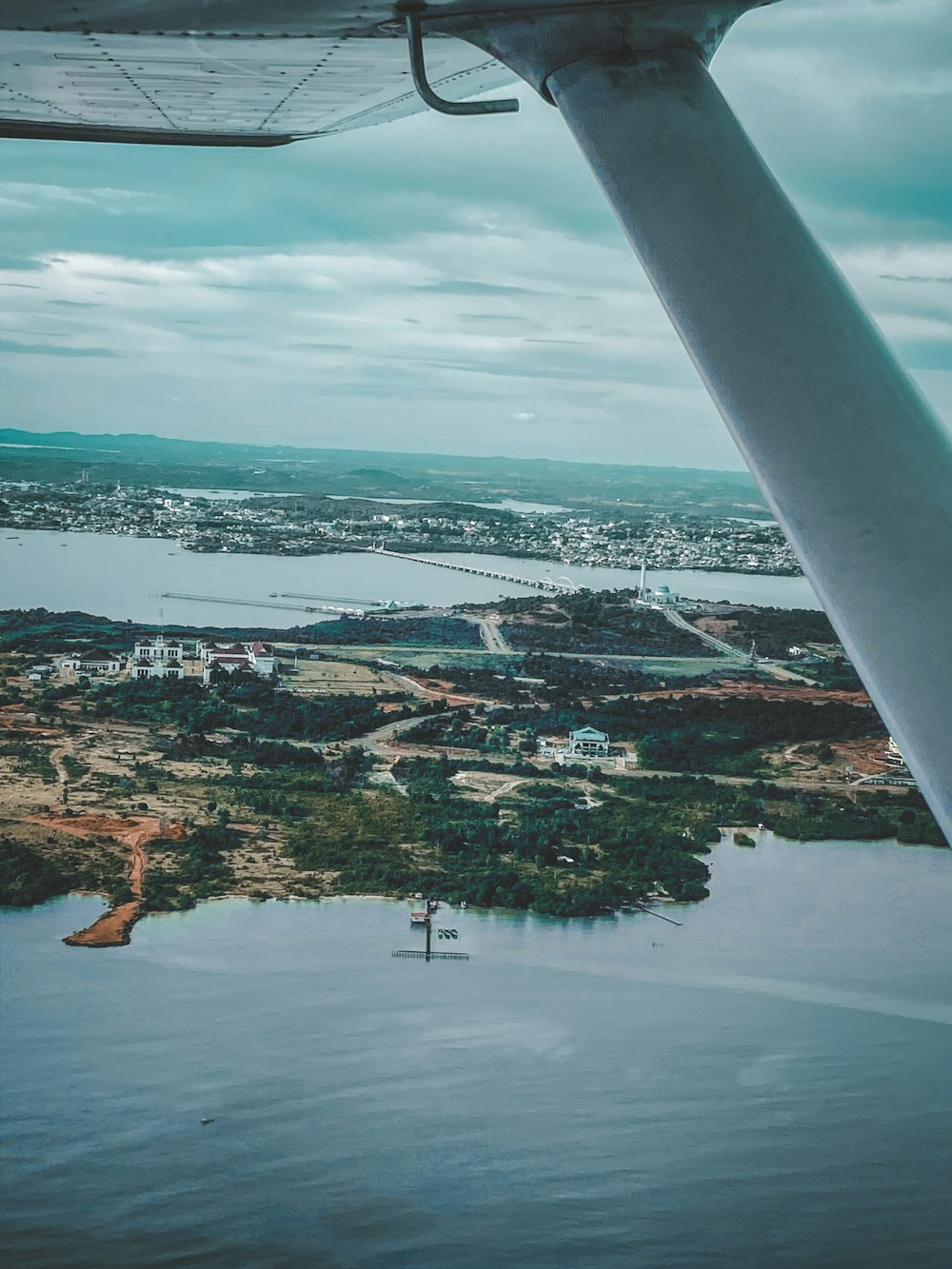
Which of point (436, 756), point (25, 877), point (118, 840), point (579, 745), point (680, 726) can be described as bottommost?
point (25, 877)

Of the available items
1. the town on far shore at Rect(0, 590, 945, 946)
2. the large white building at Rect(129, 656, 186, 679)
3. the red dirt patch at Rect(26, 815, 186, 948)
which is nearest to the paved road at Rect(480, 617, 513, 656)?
the town on far shore at Rect(0, 590, 945, 946)

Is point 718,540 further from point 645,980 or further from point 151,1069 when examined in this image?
point 151,1069

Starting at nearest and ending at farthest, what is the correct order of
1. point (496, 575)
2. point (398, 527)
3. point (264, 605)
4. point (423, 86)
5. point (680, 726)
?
point (423, 86) < point (680, 726) < point (264, 605) < point (496, 575) < point (398, 527)

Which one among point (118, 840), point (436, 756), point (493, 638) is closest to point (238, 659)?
point (118, 840)

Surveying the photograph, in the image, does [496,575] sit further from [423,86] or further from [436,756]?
[423,86]

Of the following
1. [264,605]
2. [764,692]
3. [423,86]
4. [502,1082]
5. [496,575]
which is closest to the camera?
[423,86]

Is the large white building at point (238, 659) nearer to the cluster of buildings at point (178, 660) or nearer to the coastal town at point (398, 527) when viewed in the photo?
the cluster of buildings at point (178, 660)

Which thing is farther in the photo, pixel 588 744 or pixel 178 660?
pixel 178 660

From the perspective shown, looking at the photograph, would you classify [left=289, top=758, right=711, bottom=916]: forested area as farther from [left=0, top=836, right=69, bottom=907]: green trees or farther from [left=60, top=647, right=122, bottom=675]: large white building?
[left=60, top=647, right=122, bottom=675]: large white building
